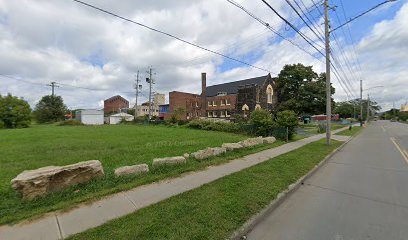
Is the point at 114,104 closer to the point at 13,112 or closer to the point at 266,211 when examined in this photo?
the point at 13,112

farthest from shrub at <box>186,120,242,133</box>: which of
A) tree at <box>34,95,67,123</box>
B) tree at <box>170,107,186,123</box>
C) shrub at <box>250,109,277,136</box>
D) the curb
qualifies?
tree at <box>34,95,67,123</box>

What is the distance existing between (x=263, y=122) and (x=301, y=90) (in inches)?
1214

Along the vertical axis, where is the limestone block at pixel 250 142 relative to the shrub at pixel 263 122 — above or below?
below

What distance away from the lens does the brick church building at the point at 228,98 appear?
48062mm

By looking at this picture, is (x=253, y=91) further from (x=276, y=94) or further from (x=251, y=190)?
(x=251, y=190)

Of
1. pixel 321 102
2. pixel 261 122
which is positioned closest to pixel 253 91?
pixel 321 102

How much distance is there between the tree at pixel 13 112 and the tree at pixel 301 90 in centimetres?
4803

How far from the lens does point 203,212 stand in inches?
164

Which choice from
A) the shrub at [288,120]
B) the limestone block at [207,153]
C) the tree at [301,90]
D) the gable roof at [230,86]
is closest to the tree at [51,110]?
the gable roof at [230,86]

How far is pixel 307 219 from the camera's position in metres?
4.31

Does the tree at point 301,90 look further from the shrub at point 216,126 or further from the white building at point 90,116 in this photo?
the white building at point 90,116

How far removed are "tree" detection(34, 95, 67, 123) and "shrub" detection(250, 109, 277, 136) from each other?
195 feet

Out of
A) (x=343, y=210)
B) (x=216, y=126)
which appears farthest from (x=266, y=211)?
(x=216, y=126)

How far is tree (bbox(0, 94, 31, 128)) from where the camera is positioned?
3722cm
